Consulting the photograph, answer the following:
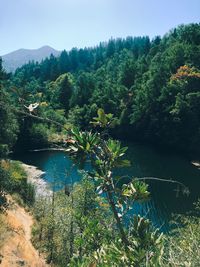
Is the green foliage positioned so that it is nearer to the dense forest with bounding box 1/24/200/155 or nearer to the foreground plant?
the foreground plant

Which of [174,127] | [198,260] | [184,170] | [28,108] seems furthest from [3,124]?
[174,127]

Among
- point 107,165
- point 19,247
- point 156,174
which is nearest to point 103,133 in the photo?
point 107,165

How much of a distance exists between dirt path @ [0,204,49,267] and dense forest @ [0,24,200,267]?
1090 millimetres

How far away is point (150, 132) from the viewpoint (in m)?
94.8

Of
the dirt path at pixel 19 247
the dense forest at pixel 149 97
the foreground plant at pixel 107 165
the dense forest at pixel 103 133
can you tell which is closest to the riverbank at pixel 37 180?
the dense forest at pixel 103 133

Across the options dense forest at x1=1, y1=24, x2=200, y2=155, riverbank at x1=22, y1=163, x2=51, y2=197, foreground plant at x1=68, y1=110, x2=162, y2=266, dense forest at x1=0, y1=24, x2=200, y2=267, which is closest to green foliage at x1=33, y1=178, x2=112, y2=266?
dense forest at x1=0, y1=24, x2=200, y2=267

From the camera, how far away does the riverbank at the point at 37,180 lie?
174 feet

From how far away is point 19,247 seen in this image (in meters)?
33.0

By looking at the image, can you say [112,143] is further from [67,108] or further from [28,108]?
[67,108]

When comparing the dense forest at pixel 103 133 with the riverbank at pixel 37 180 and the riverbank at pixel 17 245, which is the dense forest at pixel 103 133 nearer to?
the riverbank at pixel 17 245

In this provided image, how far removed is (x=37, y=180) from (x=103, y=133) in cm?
5326

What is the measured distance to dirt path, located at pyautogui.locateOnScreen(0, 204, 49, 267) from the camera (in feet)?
101

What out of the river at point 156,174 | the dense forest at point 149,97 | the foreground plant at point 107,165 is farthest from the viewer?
the dense forest at point 149,97

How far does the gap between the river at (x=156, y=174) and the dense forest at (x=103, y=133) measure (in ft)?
15.4
